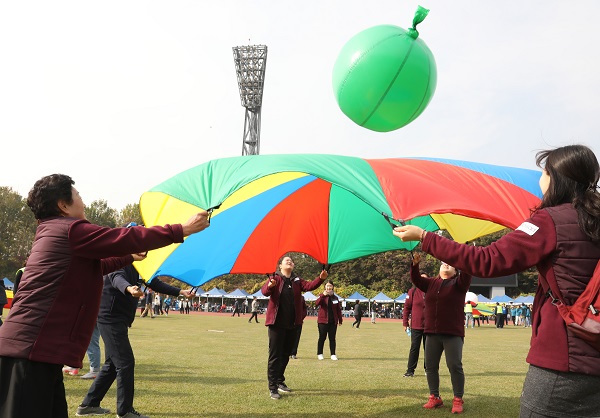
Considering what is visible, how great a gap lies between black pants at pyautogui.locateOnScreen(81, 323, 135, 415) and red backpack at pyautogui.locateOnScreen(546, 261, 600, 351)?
447cm

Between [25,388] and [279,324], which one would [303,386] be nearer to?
[279,324]

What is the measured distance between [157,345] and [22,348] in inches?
492

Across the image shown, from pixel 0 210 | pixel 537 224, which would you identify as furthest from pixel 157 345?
pixel 0 210

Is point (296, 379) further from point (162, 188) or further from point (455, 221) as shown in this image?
point (162, 188)

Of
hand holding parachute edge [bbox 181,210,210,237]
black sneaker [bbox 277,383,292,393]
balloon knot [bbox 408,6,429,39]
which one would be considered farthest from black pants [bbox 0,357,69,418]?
black sneaker [bbox 277,383,292,393]

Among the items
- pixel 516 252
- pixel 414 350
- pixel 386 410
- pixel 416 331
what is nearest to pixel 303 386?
pixel 386 410

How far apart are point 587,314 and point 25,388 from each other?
307 centimetres

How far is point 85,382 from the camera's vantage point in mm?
8523

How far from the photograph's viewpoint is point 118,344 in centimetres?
602

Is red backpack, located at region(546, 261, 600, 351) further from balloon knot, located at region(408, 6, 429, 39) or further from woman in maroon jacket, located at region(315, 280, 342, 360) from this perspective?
woman in maroon jacket, located at region(315, 280, 342, 360)

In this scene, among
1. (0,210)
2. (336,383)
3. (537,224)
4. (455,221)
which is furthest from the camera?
(0,210)

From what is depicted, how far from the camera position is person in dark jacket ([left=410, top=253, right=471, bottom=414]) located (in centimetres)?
693

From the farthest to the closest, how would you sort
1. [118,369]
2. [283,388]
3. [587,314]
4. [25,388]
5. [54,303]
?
[283,388] < [118,369] < [54,303] < [25,388] < [587,314]

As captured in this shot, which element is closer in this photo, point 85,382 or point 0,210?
point 85,382
